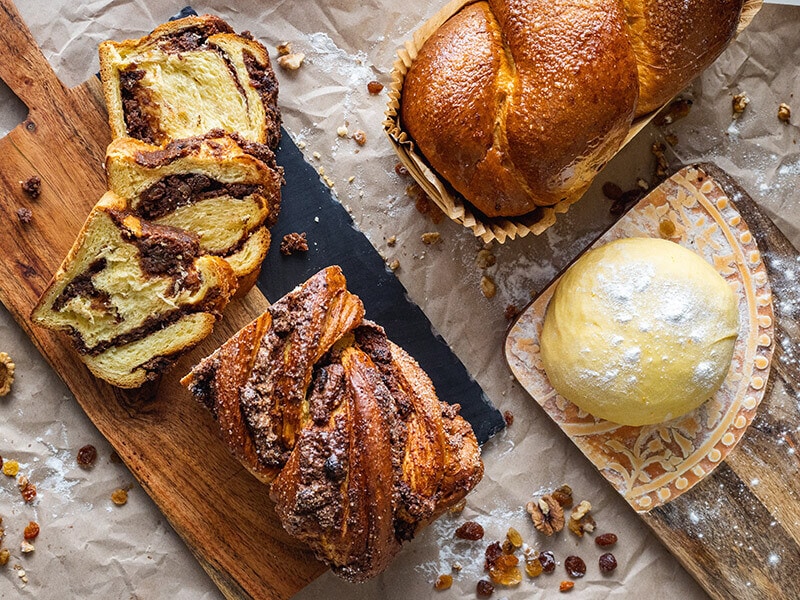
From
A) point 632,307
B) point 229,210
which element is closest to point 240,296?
point 229,210

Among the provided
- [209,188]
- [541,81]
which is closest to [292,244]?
[209,188]

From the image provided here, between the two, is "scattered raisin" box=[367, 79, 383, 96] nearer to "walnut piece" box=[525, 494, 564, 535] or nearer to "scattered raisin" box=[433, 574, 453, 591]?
"walnut piece" box=[525, 494, 564, 535]

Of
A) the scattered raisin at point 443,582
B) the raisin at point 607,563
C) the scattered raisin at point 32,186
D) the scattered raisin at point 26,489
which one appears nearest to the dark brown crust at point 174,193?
the scattered raisin at point 32,186

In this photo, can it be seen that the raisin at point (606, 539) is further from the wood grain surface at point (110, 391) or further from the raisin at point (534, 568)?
the wood grain surface at point (110, 391)

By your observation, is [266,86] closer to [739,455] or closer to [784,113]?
[784,113]

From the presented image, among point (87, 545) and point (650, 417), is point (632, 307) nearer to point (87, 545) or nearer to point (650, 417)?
point (650, 417)

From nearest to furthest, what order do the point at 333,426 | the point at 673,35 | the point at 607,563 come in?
the point at 333,426 → the point at 673,35 → the point at 607,563
